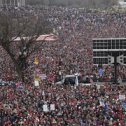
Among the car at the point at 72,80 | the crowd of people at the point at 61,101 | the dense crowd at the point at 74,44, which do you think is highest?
the crowd of people at the point at 61,101

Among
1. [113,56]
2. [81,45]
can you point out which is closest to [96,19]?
[81,45]

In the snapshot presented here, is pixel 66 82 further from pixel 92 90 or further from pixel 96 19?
pixel 96 19

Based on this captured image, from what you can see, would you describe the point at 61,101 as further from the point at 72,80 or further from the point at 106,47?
the point at 106,47

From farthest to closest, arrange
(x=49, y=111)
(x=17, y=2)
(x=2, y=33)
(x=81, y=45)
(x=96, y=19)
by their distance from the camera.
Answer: (x=17, y=2) < (x=96, y=19) < (x=81, y=45) < (x=2, y=33) < (x=49, y=111)

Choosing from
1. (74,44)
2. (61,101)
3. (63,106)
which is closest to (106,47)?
(61,101)

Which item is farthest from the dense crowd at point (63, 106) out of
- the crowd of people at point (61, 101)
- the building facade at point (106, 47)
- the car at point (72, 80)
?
the building facade at point (106, 47)

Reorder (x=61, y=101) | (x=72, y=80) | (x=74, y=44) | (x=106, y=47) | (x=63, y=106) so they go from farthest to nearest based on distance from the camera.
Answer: (x=74, y=44) < (x=106, y=47) < (x=72, y=80) < (x=61, y=101) < (x=63, y=106)

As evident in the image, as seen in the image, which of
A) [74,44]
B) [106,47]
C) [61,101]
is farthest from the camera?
[74,44]

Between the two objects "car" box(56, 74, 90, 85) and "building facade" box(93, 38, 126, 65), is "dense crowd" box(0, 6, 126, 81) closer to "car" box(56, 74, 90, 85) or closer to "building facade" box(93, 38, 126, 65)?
"building facade" box(93, 38, 126, 65)

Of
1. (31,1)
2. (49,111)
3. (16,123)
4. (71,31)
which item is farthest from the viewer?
(31,1)

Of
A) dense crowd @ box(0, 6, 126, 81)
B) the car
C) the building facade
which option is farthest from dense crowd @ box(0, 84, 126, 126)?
dense crowd @ box(0, 6, 126, 81)

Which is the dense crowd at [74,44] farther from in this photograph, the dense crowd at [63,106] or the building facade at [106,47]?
the dense crowd at [63,106]
